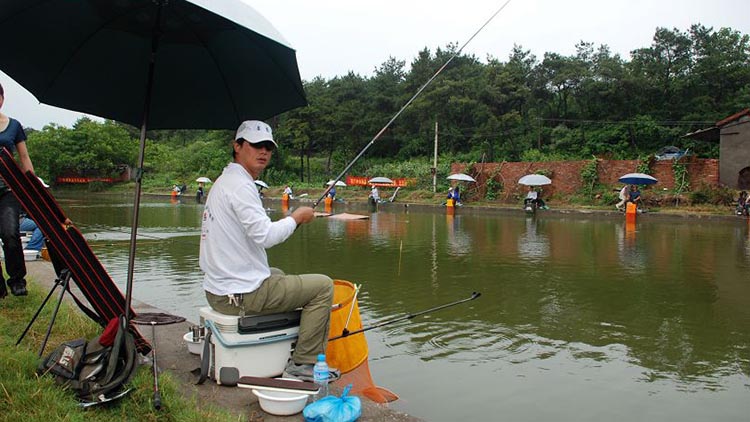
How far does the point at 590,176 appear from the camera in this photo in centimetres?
2698

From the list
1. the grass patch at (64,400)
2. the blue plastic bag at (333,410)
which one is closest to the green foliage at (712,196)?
the blue plastic bag at (333,410)

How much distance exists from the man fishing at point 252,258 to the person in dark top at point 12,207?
5.87 feet

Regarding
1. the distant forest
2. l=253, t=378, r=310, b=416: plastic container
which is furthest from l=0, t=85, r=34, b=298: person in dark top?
the distant forest

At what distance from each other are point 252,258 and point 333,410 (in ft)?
3.00

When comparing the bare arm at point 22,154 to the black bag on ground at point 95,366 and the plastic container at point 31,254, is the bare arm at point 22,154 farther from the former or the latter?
the plastic container at point 31,254

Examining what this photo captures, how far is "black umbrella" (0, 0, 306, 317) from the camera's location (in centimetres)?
309

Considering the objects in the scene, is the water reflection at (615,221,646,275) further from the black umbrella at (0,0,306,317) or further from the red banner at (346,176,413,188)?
the red banner at (346,176,413,188)

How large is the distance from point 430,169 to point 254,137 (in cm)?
3176

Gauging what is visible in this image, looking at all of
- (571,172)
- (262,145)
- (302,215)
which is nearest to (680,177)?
(571,172)

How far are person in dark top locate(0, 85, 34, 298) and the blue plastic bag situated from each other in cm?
267

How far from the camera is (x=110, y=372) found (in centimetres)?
279

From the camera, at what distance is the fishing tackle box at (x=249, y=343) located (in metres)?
3.11

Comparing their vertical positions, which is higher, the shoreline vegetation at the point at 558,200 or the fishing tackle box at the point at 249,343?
the shoreline vegetation at the point at 558,200

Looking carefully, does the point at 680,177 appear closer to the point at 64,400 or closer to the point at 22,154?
the point at 22,154
